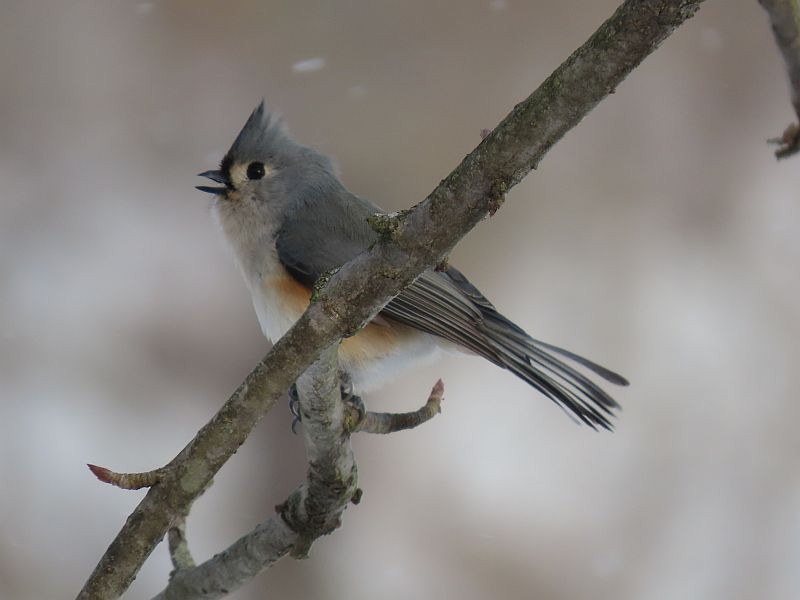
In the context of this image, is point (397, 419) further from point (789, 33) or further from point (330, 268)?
point (789, 33)

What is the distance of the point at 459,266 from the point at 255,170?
109cm

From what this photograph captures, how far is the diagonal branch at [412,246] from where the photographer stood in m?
0.99

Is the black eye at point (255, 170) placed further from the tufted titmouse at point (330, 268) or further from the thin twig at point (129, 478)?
the thin twig at point (129, 478)

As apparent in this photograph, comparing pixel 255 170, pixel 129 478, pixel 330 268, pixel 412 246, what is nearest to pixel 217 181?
pixel 255 170

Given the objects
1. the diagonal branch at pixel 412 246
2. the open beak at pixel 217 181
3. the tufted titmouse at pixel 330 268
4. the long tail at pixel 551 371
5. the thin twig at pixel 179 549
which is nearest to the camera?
the diagonal branch at pixel 412 246

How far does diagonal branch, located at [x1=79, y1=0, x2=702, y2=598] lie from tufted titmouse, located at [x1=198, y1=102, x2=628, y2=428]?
0.87 meters

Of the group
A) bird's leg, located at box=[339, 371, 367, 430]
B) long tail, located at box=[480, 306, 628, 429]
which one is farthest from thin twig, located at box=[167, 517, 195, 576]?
long tail, located at box=[480, 306, 628, 429]

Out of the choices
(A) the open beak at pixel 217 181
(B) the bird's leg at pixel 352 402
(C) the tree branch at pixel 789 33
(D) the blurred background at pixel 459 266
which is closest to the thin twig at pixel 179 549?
(B) the bird's leg at pixel 352 402

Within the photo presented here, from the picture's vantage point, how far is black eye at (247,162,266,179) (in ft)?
8.70

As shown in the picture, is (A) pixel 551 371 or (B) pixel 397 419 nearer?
(B) pixel 397 419

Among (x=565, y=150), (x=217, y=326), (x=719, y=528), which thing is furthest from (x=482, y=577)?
(x=565, y=150)

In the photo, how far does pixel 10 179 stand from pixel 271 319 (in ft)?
5.68

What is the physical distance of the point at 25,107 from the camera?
3.46 meters

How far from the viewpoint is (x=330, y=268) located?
2145 mm
